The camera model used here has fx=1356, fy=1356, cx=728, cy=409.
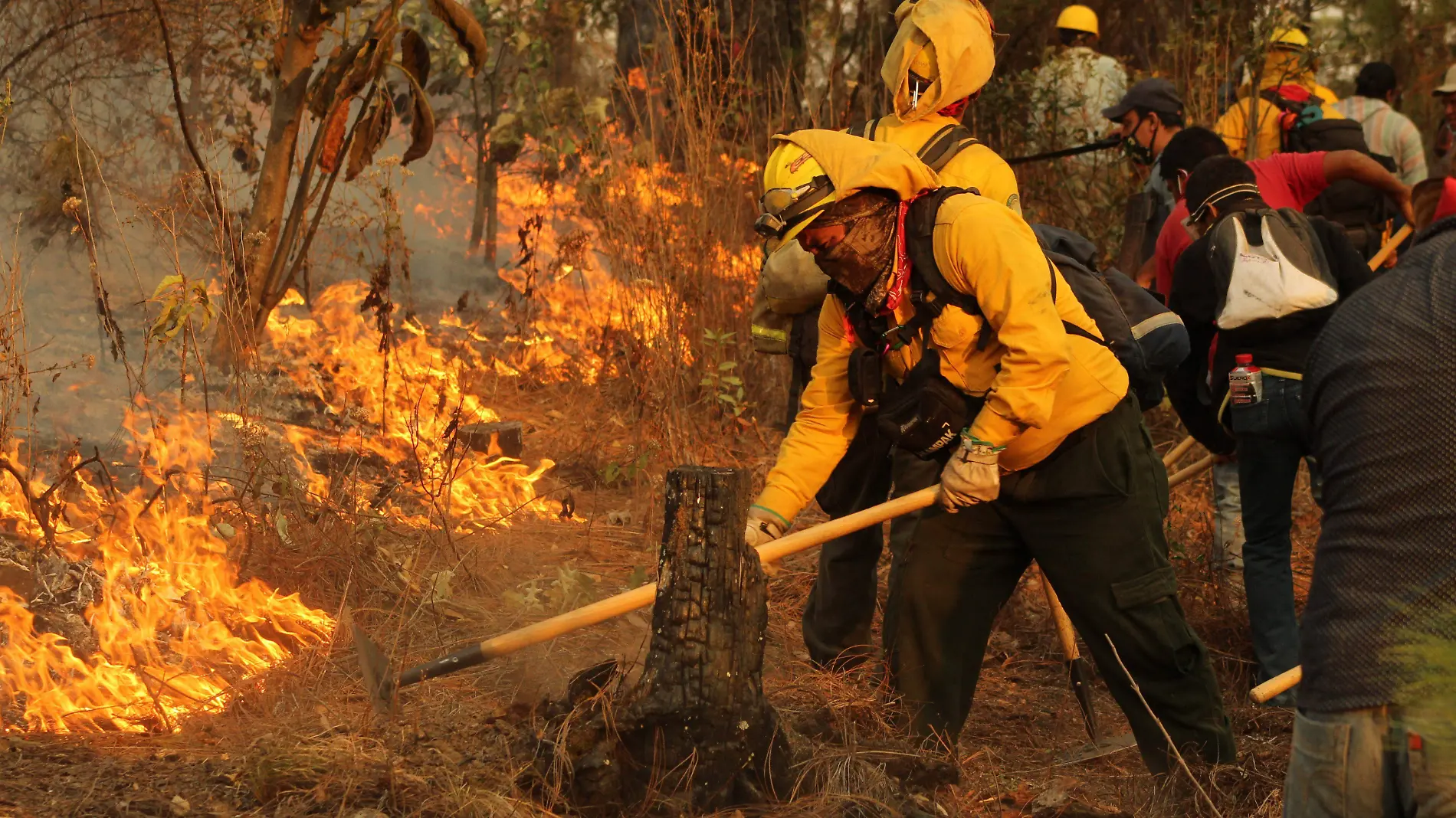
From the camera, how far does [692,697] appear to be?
11.3ft

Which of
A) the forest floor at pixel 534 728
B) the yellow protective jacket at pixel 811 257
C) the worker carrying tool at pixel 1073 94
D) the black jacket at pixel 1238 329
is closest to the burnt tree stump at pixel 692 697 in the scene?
the forest floor at pixel 534 728

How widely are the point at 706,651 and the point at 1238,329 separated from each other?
2.45 meters

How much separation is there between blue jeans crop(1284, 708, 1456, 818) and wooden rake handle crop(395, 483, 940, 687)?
1553 mm

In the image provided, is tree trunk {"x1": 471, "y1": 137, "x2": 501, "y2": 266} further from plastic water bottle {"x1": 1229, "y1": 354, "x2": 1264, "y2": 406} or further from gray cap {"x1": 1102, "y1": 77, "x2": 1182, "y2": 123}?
plastic water bottle {"x1": 1229, "y1": 354, "x2": 1264, "y2": 406}

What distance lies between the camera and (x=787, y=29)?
9.10 metres

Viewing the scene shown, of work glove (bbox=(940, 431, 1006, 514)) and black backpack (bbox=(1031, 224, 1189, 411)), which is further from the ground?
black backpack (bbox=(1031, 224, 1189, 411))

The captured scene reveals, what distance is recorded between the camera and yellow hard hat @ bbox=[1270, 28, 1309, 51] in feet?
24.7

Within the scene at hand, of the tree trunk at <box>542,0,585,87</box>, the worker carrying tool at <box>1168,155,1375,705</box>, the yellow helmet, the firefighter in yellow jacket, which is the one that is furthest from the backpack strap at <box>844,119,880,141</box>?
the tree trunk at <box>542,0,585,87</box>

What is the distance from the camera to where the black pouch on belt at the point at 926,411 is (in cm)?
359

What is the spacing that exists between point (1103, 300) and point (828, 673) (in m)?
1.66

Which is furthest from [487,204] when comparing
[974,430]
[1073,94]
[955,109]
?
[974,430]

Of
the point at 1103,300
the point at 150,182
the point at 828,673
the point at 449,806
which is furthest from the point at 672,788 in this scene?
the point at 150,182

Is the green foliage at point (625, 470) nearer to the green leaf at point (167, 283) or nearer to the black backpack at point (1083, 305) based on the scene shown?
the green leaf at point (167, 283)

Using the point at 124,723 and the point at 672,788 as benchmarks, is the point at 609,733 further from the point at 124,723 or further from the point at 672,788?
the point at 124,723
